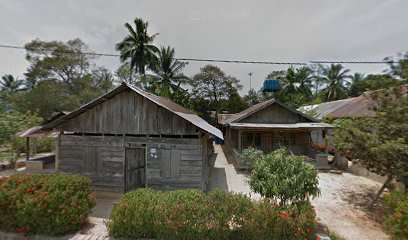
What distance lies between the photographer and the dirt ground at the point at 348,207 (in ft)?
21.1

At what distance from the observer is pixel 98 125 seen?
341 inches

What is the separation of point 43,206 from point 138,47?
2657 centimetres

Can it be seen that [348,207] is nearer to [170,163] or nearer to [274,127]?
[274,127]

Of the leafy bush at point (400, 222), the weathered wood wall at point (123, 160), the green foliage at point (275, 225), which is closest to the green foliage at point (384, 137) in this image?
the leafy bush at point (400, 222)

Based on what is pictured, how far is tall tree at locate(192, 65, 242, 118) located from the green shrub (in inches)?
1216

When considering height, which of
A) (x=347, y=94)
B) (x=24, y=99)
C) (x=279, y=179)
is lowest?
(x=279, y=179)

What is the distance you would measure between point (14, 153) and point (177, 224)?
58.1ft

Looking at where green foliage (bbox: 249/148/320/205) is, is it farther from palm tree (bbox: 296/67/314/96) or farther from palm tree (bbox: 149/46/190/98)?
palm tree (bbox: 296/67/314/96)

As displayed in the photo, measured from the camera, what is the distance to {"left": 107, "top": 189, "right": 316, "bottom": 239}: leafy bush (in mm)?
4973

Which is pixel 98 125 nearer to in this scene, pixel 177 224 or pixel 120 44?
pixel 177 224

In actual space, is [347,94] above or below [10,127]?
above

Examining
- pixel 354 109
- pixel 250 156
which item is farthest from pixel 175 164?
pixel 354 109

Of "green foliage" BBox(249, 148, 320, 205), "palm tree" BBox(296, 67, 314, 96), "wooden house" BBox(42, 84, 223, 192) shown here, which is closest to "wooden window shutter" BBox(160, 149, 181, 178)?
"wooden house" BBox(42, 84, 223, 192)

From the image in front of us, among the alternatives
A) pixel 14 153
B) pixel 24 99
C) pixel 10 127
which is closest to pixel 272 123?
pixel 10 127
